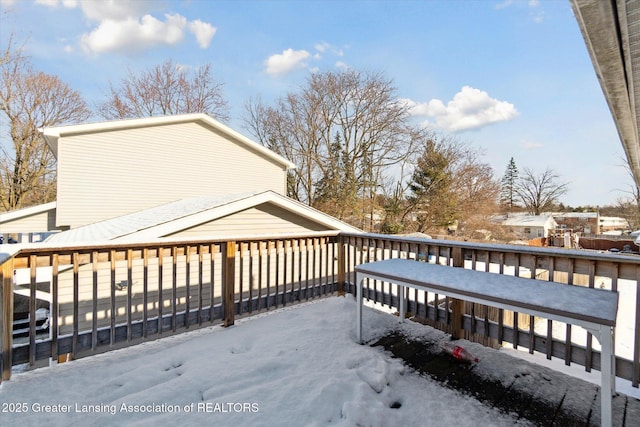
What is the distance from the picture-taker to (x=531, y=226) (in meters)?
31.5

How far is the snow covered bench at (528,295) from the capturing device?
1.73 meters

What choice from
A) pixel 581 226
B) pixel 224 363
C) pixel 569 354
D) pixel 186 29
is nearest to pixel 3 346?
pixel 224 363

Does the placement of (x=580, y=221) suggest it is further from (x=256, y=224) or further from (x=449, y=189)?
(x=256, y=224)

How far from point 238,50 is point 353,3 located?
797 cm

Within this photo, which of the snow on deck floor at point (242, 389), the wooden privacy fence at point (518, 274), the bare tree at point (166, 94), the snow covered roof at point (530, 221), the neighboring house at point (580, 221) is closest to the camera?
the snow on deck floor at point (242, 389)

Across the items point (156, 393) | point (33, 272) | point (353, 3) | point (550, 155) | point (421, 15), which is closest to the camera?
point (156, 393)

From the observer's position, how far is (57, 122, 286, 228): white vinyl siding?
882 cm

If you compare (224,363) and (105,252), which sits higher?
(105,252)

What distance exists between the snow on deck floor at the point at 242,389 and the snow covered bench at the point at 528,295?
2.09ft

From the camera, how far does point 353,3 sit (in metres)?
11.8

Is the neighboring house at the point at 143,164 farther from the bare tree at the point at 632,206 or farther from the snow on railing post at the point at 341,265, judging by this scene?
the bare tree at the point at 632,206

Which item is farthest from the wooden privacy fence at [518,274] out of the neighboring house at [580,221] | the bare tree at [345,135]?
the neighboring house at [580,221]

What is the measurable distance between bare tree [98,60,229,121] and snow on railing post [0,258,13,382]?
20.9m

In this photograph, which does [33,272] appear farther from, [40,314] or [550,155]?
[550,155]
